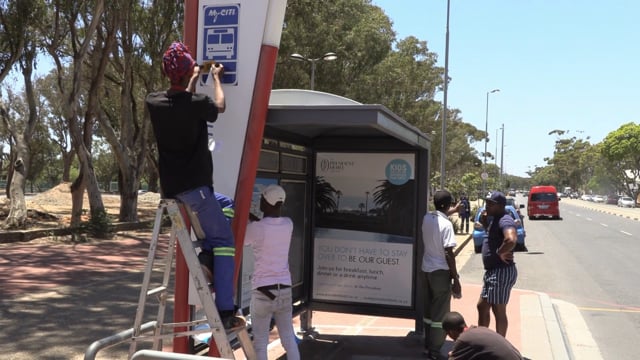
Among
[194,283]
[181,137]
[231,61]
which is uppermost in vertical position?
[231,61]

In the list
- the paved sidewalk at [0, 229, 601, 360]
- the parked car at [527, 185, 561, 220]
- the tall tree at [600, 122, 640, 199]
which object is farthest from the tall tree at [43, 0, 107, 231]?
the tall tree at [600, 122, 640, 199]

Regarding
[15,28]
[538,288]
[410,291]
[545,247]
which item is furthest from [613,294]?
[15,28]

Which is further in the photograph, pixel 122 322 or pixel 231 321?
pixel 122 322

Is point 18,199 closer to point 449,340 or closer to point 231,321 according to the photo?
point 449,340

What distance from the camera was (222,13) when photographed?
164 inches

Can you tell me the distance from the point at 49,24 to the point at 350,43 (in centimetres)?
1266

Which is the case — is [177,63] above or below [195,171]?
A: above

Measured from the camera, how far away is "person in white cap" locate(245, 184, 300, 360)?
4.06 m

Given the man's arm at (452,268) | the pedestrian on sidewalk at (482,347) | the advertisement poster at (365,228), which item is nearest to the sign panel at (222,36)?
the pedestrian on sidewalk at (482,347)

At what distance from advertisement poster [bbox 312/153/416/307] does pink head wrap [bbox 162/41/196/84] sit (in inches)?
153

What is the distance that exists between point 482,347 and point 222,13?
9.45ft

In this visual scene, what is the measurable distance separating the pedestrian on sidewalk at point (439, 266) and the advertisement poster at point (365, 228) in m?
0.98

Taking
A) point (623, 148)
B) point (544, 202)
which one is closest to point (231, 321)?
point (544, 202)

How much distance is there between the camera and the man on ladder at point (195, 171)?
304 cm
